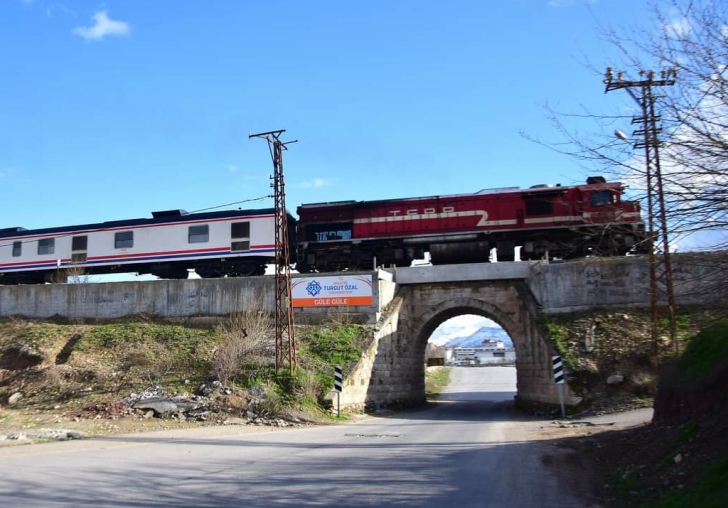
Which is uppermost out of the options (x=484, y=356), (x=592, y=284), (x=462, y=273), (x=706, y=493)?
(x=462, y=273)

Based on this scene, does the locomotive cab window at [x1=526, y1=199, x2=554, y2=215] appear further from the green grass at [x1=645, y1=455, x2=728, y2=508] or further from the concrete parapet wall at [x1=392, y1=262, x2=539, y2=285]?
the green grass at [x1=645, y1=455, x2=728, y2=508]

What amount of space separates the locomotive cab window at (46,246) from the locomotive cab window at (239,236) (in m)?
10.7

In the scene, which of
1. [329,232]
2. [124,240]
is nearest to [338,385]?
[329,232]

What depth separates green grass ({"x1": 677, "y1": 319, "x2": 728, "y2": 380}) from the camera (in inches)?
343

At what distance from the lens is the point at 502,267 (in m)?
26.8

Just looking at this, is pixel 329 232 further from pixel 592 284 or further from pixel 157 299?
pixel 592 284

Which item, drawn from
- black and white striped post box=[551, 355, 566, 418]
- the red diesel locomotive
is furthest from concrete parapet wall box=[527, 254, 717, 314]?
black and white striped post box=[551, 355, 566, 418]

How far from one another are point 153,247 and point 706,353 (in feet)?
87.1

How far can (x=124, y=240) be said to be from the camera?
1201 inches

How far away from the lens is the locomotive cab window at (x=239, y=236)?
2870 cm

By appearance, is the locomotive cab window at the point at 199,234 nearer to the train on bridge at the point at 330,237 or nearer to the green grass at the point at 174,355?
the train on bridge at the point at 330,237

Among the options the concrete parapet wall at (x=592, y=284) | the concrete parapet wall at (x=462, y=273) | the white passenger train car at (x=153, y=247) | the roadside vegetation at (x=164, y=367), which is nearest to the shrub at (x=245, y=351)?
the roadside vegetation at (x=164, y=367)

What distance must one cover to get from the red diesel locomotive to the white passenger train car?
8.36 ft

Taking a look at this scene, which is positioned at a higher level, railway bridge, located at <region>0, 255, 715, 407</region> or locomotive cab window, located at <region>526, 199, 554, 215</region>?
locomotive cab window, located at <region>526, 199, 554, 215</region>
